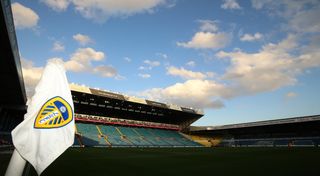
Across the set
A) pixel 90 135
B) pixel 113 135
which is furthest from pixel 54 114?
pixel 113 135

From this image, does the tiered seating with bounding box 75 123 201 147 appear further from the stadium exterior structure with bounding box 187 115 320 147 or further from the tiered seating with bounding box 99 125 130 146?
the stadium exterior structure with bounding box 187 115 320 147

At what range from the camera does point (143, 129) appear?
5478cm

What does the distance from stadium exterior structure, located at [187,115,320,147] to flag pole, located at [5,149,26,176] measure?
44.4 metres

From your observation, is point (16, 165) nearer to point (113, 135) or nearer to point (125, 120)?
point (113, 135)

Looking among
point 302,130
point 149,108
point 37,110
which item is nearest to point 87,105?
point 149,108

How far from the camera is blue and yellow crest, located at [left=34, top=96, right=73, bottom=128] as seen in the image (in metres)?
1.84

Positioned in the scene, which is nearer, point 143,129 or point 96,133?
point 96,133

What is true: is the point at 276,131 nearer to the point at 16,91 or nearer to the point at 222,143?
the point at 222,143

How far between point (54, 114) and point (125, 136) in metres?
46.7

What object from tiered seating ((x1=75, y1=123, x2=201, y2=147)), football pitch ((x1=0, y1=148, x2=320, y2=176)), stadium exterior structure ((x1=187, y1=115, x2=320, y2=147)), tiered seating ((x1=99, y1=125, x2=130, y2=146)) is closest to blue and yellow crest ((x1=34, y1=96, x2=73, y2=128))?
football pitch ((x1=0, y1=148, x2=320, y2=176))

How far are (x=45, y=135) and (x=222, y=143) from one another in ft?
196

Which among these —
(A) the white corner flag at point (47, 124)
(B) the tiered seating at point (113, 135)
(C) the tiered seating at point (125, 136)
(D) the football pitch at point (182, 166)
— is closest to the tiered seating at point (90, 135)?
(C) the tiered seating at point (125, 136)

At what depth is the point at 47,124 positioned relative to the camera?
1.84m

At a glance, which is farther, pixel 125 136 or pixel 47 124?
pixel 125 136
